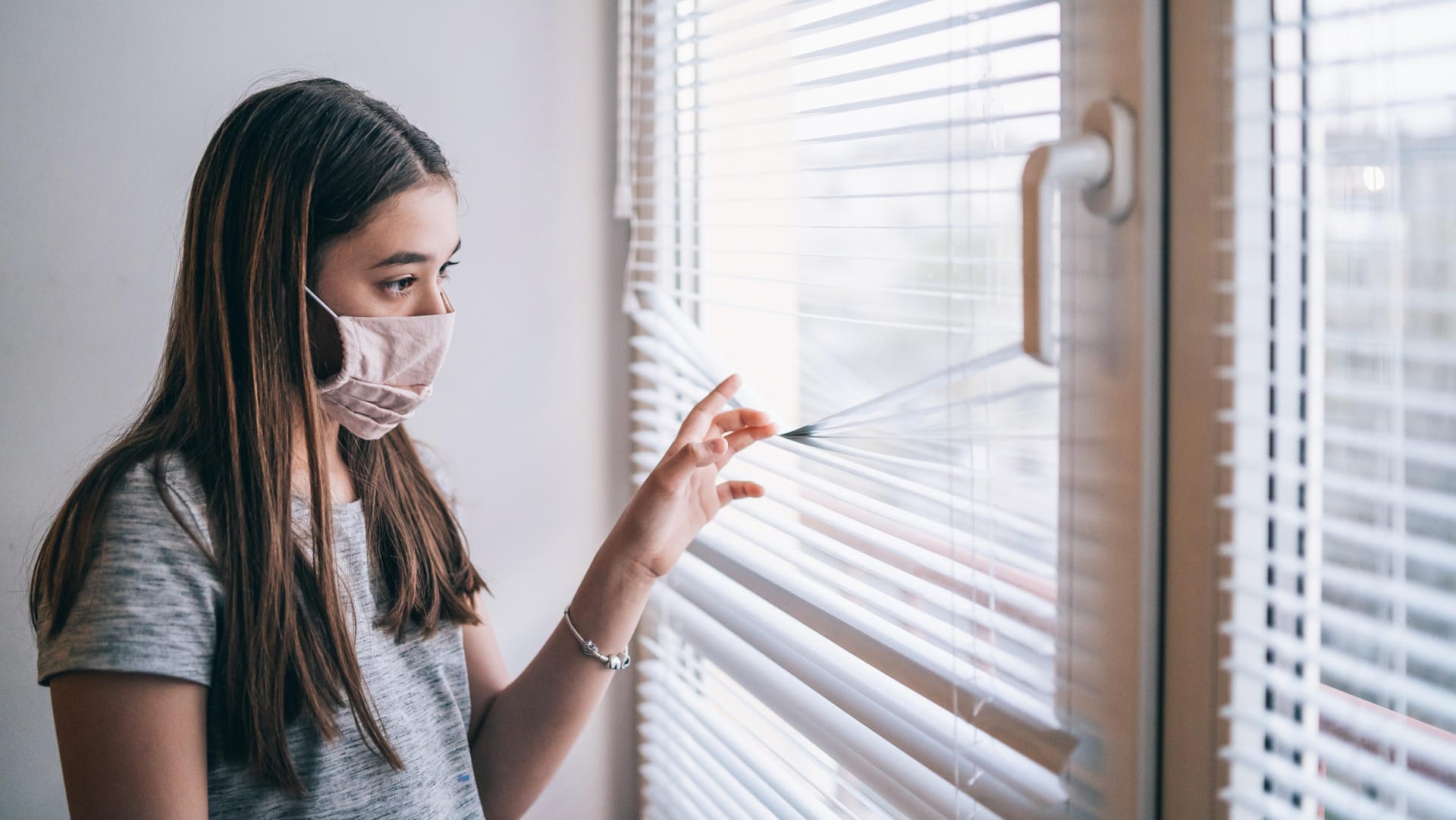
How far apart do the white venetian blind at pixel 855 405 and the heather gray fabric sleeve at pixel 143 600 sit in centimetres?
63

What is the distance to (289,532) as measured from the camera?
96cm

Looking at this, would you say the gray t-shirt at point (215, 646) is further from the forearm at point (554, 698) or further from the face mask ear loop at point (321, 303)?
the face mask ear loop at point (321, 303)

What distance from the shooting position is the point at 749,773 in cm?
131

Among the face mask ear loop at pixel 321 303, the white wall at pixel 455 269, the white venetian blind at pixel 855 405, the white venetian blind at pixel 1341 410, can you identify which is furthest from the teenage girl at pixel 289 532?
the white venetian blind at pixel 1341 410

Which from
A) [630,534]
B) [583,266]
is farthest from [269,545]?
[583,266]

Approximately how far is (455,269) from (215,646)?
749 mm

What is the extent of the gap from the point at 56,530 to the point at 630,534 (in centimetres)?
57

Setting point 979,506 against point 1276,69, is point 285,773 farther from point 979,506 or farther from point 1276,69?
point 1276,69

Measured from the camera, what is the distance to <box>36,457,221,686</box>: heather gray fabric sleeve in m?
0.83

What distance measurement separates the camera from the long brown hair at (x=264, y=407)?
3.00ft

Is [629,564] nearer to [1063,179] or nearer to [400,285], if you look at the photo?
[400,285]

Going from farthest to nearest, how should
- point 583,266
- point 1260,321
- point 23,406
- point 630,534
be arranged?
point 583,266 → point 23,406 → point 630,534 → point 1260,321

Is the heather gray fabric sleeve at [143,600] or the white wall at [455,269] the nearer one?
the heather gray fabric sleeve at [143,600]

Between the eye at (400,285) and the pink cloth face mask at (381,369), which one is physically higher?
the eye at (400,285)
